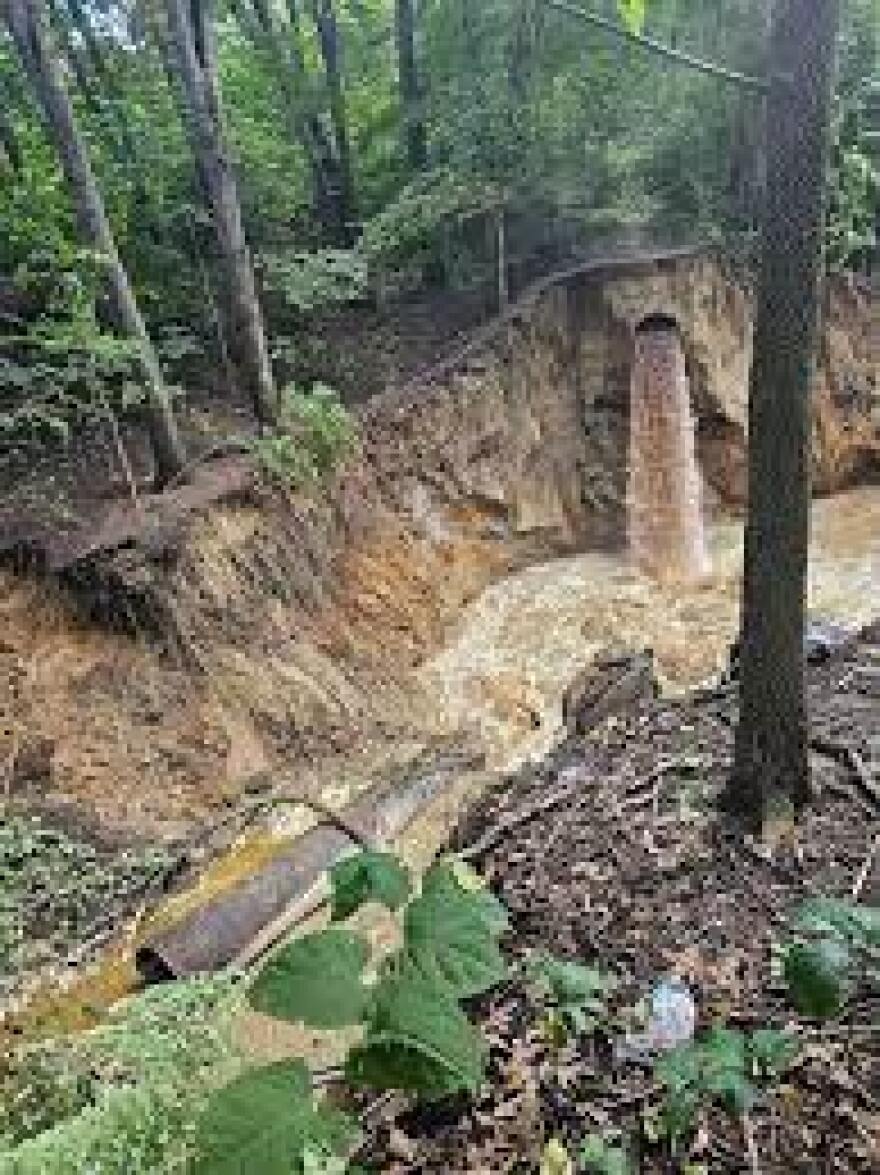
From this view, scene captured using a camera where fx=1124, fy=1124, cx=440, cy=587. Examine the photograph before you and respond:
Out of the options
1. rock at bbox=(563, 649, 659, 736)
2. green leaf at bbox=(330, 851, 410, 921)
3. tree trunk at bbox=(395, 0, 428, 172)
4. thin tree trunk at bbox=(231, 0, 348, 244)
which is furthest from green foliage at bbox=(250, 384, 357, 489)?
green leaf at bbox=(330, 851, 410, 921)

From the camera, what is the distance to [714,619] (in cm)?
1185

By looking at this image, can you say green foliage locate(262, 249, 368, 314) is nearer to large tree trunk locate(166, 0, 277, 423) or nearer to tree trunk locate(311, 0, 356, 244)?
large tree trunk locate(166, 0, 277, 423)

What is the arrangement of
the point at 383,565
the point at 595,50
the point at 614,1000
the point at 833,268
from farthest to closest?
the point at 833,268 < the point at 595,50 < the point at 383,565 < the point at 614,1000

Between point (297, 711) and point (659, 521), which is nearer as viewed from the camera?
point (297, 711)

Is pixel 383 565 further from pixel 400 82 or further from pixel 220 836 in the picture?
pixel 400 82

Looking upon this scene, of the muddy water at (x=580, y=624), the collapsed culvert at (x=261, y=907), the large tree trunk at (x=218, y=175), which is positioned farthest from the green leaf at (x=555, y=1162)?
the large tree trunk at (x=218, y=175)

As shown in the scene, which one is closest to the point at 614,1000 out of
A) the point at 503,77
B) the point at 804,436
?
the point at 804,436

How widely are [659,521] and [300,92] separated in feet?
23.6

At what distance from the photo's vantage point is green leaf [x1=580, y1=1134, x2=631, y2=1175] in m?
2.77

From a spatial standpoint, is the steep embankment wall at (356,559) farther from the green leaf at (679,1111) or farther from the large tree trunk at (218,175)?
the green leaf at (679,1111)

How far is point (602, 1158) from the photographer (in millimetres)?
2811

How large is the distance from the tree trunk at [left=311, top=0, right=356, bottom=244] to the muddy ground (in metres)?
11.4

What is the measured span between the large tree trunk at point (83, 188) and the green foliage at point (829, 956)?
25.4ft

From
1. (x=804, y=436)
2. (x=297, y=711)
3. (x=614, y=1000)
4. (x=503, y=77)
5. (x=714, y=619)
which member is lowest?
(x=714, y=619)
